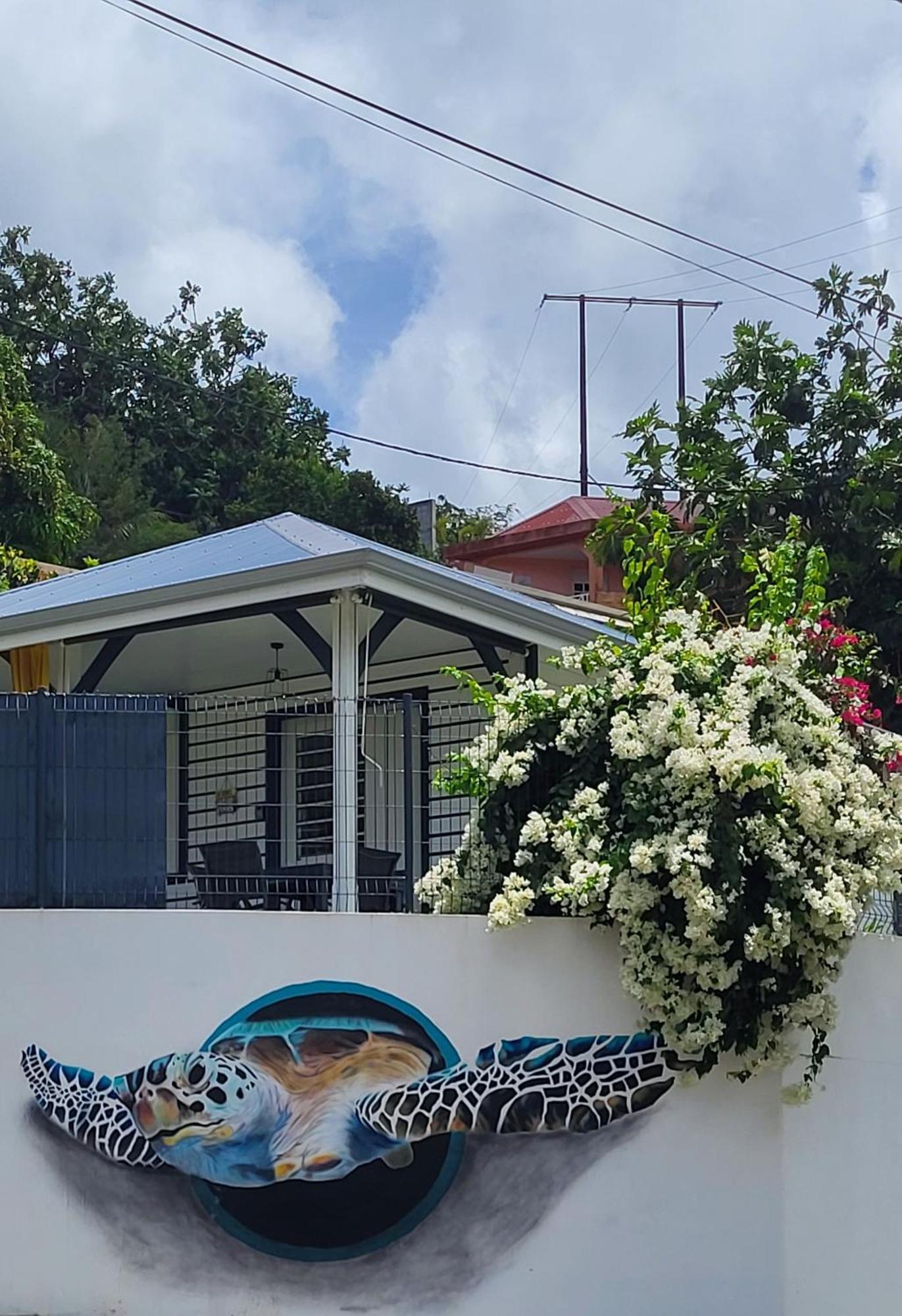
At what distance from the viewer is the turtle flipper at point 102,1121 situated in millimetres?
8656

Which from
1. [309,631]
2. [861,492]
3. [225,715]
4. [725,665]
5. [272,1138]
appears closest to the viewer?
[272,1138]

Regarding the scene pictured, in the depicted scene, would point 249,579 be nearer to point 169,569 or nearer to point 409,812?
point 409,812

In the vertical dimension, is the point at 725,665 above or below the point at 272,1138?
above

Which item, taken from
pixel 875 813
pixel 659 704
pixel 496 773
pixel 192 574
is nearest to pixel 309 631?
pixel 192 574

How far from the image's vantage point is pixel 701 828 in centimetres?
857

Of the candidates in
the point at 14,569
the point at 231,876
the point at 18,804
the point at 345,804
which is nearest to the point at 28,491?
the point at 14,569

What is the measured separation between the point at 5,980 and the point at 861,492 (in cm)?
998

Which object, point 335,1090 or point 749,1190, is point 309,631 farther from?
point 749,1190

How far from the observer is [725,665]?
9.24 meters

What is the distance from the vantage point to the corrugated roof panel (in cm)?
1131

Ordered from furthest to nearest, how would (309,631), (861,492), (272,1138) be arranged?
(861,492) → (309,631) → (272,1138)

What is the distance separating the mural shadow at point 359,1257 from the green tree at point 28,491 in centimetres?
1689

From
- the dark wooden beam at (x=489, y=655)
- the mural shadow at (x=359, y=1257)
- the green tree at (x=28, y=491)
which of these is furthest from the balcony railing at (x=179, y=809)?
the green tree at (x=28, y=491)

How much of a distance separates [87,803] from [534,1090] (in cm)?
293
